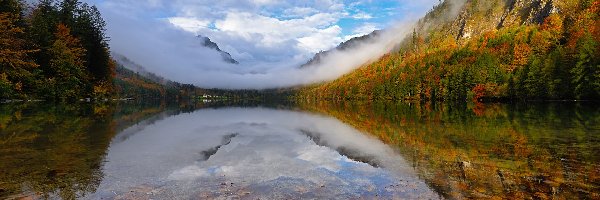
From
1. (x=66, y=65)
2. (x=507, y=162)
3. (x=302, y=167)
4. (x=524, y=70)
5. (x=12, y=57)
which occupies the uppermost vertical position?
(x=524, y=70)

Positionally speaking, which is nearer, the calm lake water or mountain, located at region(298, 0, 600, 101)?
the calm lake water

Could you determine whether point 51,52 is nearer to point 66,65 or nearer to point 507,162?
point 66,65

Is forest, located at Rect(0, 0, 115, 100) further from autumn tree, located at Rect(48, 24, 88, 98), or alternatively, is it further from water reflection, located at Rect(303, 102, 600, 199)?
water reflection, located at Rect(303, 102, 600, 199)

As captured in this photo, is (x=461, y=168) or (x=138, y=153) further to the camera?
(x=138, y=153)

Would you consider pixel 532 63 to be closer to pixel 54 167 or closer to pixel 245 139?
pixel 245 139

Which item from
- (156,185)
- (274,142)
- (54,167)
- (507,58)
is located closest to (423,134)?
(274,142)

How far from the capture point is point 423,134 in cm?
2853

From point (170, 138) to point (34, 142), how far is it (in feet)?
26.6

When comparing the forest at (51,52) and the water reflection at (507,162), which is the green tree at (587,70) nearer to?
the water reflection at (507,162)

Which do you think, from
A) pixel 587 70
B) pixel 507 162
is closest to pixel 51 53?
pixel 507 162

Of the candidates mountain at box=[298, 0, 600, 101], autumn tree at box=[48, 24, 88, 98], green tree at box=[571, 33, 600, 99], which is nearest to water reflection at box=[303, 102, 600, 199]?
green tree at box=[571, 33, 600, 99]

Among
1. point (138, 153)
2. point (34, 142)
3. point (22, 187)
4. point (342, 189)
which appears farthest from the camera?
point (34, 142)

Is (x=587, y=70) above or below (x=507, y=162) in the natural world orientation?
above

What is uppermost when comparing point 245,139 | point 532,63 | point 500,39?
point 500,39
